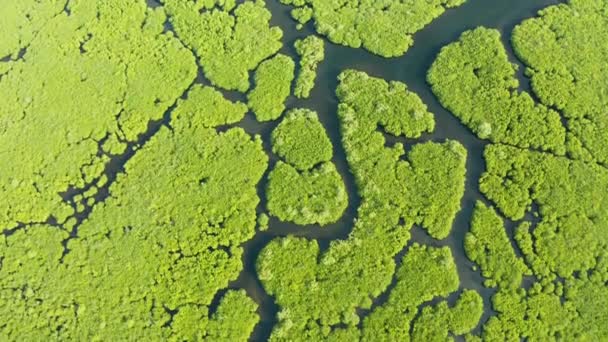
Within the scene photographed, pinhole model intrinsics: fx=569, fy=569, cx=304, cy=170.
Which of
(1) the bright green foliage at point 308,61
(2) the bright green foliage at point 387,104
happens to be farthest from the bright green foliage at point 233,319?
(1) the bright green foliage at point 308,61

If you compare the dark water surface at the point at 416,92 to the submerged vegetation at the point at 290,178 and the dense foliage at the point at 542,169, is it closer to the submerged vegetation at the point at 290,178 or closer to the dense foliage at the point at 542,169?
the submerged vegetation at the point at 290,178

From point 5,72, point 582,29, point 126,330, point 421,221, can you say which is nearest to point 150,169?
point 126,330

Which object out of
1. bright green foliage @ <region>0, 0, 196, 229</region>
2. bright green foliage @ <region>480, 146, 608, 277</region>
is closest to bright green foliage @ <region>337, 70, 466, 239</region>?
bright green foliage @ <region>480, 146, 608, 277</region>

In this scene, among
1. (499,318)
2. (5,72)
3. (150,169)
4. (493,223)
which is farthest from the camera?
(5,72)

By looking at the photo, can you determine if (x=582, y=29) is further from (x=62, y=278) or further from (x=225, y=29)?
(x=62, y=278)

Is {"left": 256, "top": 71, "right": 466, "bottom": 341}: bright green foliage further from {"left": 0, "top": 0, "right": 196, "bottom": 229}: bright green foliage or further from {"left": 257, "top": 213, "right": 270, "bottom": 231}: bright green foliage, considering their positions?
{"left": 0, "top": 0, "right": 196, "bottom": 229}: bright green foliage

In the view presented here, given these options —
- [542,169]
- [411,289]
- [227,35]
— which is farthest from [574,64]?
[227,35]

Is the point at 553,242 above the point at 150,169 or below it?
below
